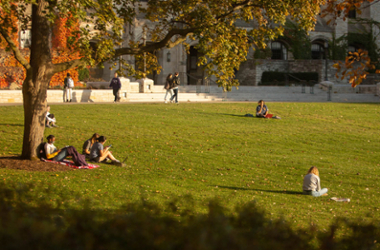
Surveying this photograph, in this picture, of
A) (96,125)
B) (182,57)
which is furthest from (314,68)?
(96,125)

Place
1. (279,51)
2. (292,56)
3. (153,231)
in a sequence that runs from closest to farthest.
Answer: (153,231) < (292,56) < (279,51)

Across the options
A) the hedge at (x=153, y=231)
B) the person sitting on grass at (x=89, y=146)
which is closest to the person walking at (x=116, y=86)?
the person sitting on grass at (x=89, y=146)

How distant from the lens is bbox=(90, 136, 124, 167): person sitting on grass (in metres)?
11.3

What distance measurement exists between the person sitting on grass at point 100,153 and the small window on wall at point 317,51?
4298 cm

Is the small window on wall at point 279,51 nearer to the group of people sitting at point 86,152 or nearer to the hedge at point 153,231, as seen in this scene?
the group of people sitting at point 86,152

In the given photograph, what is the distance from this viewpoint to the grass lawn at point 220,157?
332 inches

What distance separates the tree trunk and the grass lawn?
121 centimetres

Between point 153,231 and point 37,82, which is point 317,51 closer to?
point 37,82

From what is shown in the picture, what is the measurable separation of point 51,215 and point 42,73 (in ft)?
25.6

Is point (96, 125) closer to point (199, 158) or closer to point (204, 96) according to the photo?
point (199, 158)

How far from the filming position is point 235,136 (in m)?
16.0

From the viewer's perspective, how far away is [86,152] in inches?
466

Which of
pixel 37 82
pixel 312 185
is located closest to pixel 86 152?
pixel 37 82

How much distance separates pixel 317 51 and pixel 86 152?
4340 centimetres
